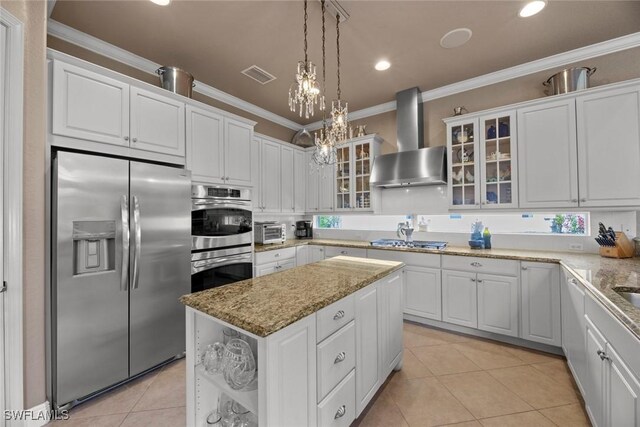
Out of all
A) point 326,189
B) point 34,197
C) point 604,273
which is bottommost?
point 604,273

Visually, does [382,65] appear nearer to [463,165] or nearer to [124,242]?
[463,165]

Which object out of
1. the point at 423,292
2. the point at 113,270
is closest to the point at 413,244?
the point at 423,292

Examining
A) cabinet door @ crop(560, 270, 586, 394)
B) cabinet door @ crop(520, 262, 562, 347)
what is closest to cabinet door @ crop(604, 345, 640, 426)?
cabinet door @ crop(560, 270, 586, 394)

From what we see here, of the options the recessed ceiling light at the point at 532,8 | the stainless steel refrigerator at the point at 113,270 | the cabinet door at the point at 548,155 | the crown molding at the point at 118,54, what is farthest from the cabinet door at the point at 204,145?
the cabinet door at the point at 548,155

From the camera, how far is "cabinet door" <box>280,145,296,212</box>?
4.15 m

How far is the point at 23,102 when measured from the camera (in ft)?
5.24

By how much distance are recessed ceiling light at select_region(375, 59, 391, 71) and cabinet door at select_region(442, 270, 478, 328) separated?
2353mm

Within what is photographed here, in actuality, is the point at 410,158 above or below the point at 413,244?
above

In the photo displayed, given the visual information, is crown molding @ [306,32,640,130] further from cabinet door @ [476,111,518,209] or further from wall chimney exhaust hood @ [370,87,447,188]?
cabinet door @ [476,111,518,209]

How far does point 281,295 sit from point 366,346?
713mm

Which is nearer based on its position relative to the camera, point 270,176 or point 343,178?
point 270,176

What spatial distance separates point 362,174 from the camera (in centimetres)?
397

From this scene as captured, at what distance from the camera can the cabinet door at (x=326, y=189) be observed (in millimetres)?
4230

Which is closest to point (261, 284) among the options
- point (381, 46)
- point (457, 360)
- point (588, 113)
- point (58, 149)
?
point (58, 149)
